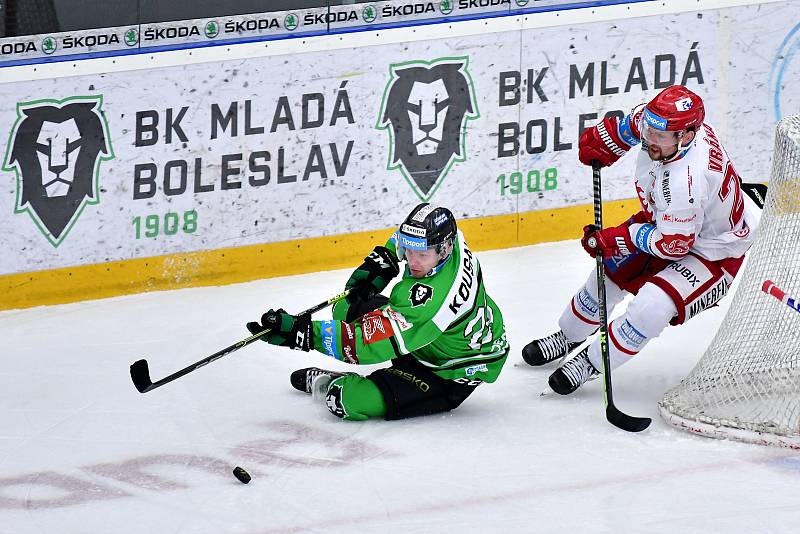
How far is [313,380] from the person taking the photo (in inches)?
178

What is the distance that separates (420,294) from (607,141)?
42.7 inches

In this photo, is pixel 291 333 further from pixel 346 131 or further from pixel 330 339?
pixel 346 131

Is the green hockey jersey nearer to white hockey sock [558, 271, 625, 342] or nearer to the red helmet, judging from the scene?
white hockey sock [558, 271, 625, 342]

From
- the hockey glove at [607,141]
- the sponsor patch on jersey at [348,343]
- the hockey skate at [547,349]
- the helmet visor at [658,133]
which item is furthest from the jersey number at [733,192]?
the sponsor patch on jersey at [348,343]

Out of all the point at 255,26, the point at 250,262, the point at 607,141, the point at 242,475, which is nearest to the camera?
the point at 242,475

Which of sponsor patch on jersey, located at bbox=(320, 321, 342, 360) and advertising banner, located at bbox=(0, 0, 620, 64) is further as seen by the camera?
advertising banner, located at bbox=(0, 0, 620, 64)

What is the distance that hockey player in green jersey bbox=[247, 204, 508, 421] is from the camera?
13.2 feet

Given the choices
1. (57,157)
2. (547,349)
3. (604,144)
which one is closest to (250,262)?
(57,157)

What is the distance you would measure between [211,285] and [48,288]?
0.72 meters

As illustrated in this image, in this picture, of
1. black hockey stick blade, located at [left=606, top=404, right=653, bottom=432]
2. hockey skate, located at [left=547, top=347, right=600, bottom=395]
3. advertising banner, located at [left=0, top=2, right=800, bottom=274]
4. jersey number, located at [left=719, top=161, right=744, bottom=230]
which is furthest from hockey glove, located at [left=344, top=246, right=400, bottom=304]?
advertising banner, located at [left=0, top=2, right=800, bottom=274]

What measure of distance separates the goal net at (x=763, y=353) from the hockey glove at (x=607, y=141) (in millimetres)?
581

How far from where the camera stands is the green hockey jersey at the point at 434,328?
13.2 feet

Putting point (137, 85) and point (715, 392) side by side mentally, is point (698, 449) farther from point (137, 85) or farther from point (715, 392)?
point (137, 85)

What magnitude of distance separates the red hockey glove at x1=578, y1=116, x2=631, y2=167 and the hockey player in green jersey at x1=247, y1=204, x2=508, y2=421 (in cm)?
75
